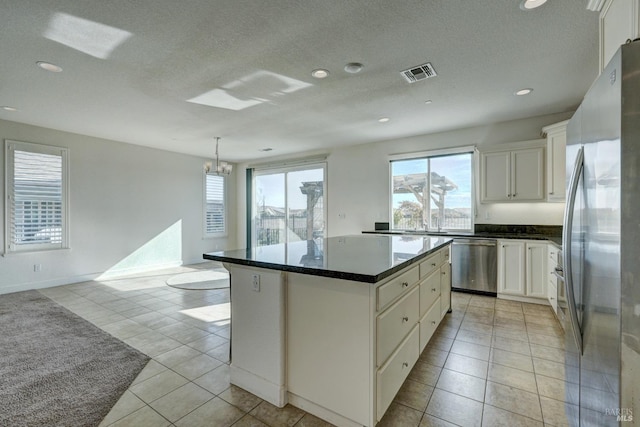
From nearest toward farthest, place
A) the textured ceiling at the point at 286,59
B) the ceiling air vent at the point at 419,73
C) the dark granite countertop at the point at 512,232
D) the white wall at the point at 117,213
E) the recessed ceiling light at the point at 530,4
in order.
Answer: the recessed ceiling light at the point at 530,4 → the textured ceiling at the point at 286,59 → the ceiling air vent at the point at 419,73 → the dark granite countertop at the point at 512,232 → the white wall at the point at 117,213

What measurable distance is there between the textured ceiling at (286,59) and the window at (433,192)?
0.85 m

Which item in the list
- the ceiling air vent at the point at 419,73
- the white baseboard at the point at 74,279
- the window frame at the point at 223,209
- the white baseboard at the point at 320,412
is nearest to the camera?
the white baseboard at the point at 320,412

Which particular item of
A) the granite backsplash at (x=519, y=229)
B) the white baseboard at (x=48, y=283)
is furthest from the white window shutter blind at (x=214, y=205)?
the granite backsplash at (x=519, y=229)

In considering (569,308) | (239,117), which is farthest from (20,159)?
(569,308)

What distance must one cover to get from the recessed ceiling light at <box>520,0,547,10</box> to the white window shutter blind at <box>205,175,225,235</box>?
6779 millimetres

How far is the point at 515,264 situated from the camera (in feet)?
13.1

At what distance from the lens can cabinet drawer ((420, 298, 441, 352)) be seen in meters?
2.31

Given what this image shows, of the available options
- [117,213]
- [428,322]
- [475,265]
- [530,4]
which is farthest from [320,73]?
[117,213]

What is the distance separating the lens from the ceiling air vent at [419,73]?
107 inches

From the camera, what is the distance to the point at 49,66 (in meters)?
2.67

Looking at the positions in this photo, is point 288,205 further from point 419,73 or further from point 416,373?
point 416,373

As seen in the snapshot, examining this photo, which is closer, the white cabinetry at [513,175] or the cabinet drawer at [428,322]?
the cabinet drawer at [428,322]

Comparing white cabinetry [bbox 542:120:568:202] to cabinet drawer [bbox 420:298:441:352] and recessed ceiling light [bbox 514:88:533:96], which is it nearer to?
recessed ceiling light [bbox 514:88:533:96]

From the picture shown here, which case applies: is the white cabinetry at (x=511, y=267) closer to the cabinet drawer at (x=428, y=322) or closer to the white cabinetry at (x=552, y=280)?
the white cabinetry at (x=552, y=280)
